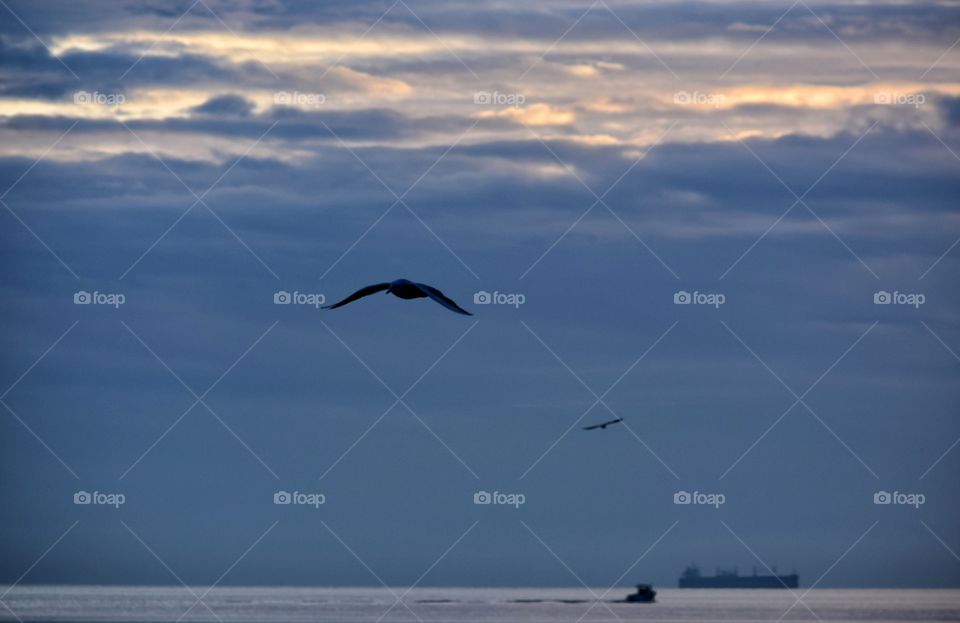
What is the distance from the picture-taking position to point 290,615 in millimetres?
195625

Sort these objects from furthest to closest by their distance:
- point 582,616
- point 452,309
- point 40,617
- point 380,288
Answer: point 582,616 < point 40,617 < point 380,288 < point 452,309

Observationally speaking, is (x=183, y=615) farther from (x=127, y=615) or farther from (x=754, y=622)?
(x=754, y=622)

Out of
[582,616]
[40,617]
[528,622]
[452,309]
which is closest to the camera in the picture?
[452,309]

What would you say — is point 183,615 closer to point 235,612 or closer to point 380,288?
point 235,612

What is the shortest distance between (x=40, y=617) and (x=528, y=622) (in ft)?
164

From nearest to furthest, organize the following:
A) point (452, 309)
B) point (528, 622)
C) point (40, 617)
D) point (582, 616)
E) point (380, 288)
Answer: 1. point (452, 309)
2. point (380, 288)
3. point (40, 617)
4. point (528, 622)
5. point (582, 616)

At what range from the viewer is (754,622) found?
190500mm

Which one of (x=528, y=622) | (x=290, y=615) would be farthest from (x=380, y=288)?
(x=290, y=615)

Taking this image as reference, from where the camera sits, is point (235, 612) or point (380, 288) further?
point (235, 612)

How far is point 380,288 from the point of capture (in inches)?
2199

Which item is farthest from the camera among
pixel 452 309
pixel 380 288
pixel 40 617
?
pixel 40 617

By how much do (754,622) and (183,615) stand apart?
62703mm

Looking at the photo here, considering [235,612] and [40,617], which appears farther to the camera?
[235,612]

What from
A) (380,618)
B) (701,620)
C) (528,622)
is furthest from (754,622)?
(380,618)
